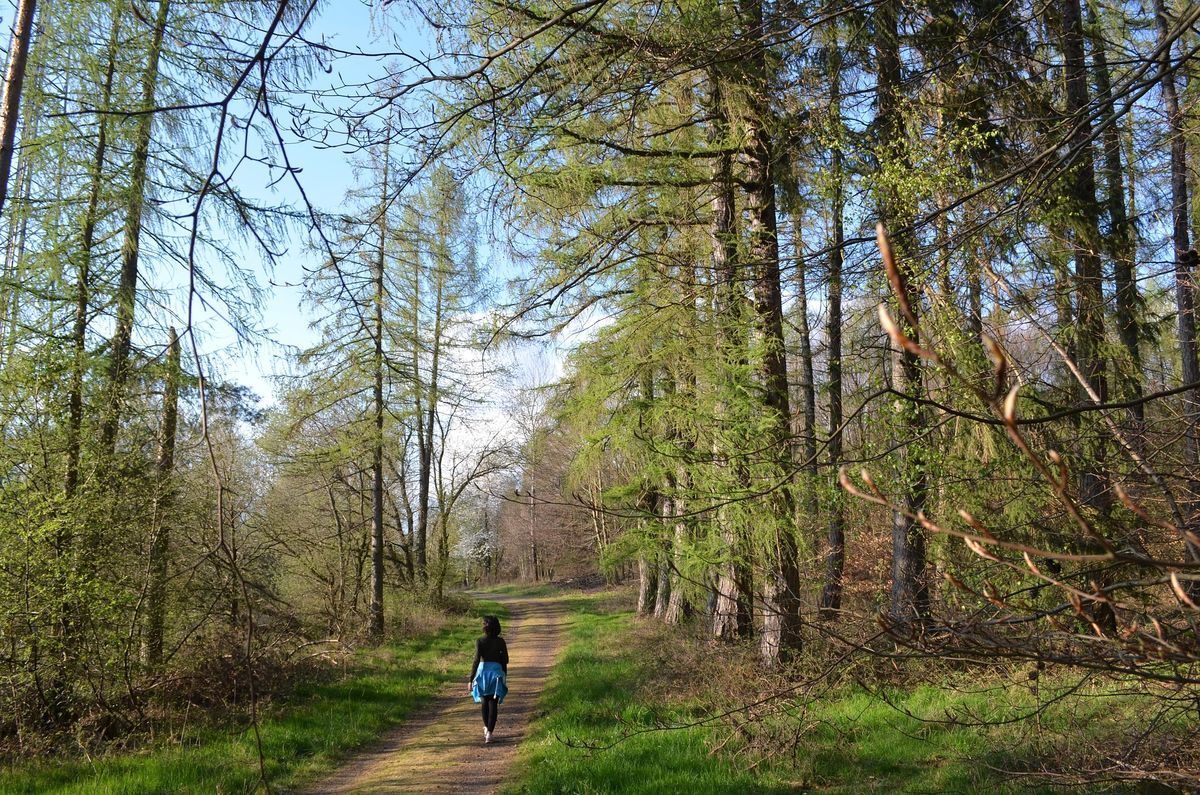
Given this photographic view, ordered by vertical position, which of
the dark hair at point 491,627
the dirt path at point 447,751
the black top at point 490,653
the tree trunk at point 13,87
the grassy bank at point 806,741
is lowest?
the dirt path at point 447,751

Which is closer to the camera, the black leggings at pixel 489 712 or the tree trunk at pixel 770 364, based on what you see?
the tree trunk at pixel 770 364

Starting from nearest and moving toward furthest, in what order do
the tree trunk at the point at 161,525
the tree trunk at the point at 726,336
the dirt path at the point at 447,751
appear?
1. the dirt path at the point at 447,751
2. the tree trunk at the point at 161,525
3. the tree trunk at the point at 726,336

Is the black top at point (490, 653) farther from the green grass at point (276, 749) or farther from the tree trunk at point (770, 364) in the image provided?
the tree trunk at point (770, 364)

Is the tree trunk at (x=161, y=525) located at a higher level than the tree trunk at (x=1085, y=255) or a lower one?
lower

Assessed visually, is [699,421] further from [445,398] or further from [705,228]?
[445,398]

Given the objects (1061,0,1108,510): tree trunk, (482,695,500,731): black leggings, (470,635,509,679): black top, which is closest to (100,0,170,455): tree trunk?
(470,635,509,679): black top

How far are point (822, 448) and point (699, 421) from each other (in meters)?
5.48

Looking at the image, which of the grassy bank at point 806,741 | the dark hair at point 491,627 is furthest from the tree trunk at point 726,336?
the dark hair at point 491,627

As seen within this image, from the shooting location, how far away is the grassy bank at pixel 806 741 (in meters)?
5.18

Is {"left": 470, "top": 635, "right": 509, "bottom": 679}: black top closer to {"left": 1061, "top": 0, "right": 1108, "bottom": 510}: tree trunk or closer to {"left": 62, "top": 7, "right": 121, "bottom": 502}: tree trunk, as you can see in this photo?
{"left": 62, "top": 7, "right": 121, "bottom": 502}: tree trunk

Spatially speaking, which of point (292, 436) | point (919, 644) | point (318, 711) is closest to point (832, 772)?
point (919, 644)

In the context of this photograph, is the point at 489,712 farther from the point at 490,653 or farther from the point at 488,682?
the point at 490,653

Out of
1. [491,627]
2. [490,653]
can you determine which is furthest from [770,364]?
[490,653]

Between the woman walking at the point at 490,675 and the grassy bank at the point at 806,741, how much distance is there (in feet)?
1.79
